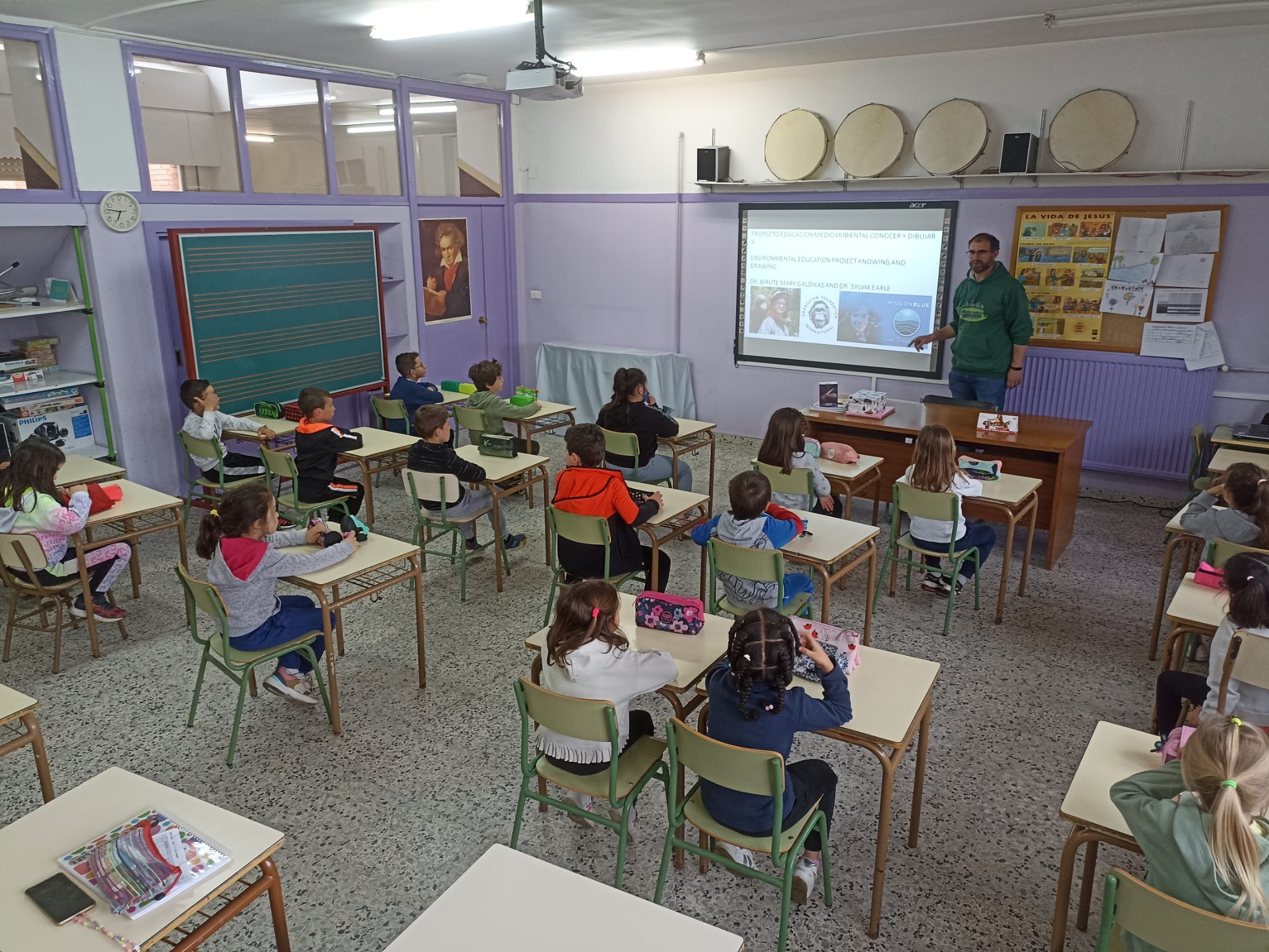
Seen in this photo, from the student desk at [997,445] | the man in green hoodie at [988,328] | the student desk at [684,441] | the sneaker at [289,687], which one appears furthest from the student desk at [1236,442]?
the sneaker at [289,687]

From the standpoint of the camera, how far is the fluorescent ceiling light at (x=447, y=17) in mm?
4766

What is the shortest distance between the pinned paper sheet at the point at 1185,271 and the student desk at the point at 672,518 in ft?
12.7

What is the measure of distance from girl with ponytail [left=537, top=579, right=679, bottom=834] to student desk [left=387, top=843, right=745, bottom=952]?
0.70m

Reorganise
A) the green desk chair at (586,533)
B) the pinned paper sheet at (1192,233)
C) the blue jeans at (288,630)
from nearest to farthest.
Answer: the blue jeans at (288,630) → the green desk chair at (586,533) → the pinned paper sheet at (1192,233)

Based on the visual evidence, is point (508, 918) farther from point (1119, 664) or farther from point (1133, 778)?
point (1119, 664)

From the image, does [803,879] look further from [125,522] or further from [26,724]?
[125,522]

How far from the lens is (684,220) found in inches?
314

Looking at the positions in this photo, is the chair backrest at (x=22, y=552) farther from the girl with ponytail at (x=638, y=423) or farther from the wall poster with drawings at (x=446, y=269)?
the wall poster with drawings at (x=446, y=269)

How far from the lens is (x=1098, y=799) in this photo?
2.11 m

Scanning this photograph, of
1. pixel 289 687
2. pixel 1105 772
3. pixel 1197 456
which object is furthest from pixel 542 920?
pixel 1197 456

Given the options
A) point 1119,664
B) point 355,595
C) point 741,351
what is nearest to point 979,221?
point 741,351

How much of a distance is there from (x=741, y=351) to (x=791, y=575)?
4450mm

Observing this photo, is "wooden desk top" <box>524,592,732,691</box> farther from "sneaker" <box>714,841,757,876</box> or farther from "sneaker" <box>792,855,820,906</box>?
"sneaker" <box>792,855,820,906</box>

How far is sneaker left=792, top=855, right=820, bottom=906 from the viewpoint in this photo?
8.61 ft
